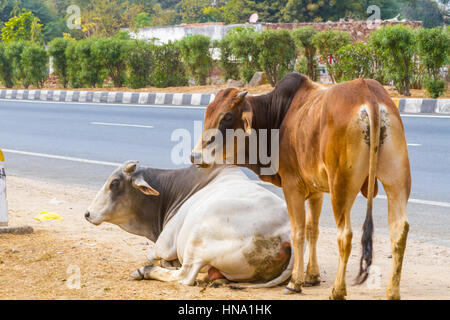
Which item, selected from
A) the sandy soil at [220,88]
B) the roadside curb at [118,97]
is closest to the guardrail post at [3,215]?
the sandy soil at [220,88]

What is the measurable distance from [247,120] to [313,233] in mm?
895

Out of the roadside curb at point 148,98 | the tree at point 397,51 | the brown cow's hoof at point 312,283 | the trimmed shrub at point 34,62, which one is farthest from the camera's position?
the trimmed shrub at point 34,62

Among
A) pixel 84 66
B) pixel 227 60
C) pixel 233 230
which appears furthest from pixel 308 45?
pixel 233 230

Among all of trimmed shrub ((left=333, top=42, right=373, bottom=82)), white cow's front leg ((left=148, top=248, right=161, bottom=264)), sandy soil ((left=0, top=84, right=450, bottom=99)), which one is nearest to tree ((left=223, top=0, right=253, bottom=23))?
sandy soil ((left=0, top=84, right=450, bottom=99))

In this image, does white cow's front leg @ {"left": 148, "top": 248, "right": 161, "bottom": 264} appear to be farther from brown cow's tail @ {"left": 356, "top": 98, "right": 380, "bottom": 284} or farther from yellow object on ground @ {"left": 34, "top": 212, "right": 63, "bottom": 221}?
yellow object on ground @ {"left": 34, "top": 212, "right": 63, "bottom": 221}

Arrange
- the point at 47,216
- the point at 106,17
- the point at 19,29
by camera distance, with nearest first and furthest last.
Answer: the point at 47,216 → the point at 19,29 → the point at 106,17

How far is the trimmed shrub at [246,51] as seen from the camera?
19.3 m

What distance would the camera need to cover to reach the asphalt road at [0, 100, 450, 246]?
22.0 ft

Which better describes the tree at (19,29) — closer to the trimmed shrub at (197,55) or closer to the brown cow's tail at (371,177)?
the trimmed shrub at (197,55)

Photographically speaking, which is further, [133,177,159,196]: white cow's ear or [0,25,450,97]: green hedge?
[0,25,450,97]: green hedge

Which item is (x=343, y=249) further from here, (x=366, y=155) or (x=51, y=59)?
(x=51, y=59)

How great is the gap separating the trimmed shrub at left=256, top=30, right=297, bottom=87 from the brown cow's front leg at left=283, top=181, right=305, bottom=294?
14.9 metres

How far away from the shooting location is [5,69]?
86.7 feet

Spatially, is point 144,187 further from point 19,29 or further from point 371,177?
point 19,29
